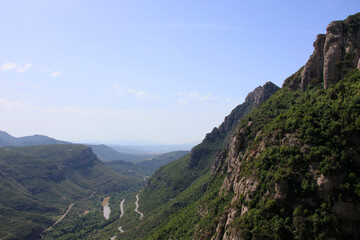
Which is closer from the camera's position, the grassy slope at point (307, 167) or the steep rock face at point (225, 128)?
the grassy slope at point (307, 167)

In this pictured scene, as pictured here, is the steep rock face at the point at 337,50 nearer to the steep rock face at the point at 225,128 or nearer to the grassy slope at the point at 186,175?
the grassy slope at the point at 186,175

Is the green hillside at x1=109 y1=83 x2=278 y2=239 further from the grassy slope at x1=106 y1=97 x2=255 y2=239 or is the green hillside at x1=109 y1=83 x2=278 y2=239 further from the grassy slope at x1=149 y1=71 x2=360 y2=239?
the grassy slope at x1=149 y1=71 x2=360 y2=239

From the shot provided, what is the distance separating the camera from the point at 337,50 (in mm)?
53625

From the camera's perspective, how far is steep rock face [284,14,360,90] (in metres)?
51.2

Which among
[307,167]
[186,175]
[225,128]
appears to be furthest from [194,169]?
[307,167]

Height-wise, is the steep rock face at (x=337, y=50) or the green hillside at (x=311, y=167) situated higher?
the steep rock face at (x=337, y=50)

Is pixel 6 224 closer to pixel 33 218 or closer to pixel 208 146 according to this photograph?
pixel 33 218

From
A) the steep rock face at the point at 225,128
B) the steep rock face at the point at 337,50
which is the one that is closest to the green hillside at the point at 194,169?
the steep rock face at the point at 225,128

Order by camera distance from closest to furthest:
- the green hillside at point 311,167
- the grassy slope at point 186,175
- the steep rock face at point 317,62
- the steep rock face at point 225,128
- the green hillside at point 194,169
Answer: the green hillside at point 311,167 < the steep rock face at point 317,62 < the grassy slope at point 186,175 < the green hillside at point 194,169 < the steep rock face at point 225,128

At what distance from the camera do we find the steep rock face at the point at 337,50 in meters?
51.2

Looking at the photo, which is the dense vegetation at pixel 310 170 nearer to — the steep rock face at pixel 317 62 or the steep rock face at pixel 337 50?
the steep rock face at pixel 337 50

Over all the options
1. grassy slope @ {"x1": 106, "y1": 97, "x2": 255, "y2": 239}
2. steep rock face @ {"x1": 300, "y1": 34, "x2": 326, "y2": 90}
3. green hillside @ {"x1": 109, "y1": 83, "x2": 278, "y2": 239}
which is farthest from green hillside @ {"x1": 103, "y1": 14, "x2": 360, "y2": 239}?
grassy slope @ {"x1": 106, "y1": 97, "x2": 255, "y2": 239}

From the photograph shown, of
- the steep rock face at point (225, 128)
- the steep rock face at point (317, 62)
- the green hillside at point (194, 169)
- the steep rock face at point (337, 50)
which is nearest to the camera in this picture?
the steep rock face at point (337, 50)

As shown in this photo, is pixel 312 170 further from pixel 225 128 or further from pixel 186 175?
pixel 225 128
